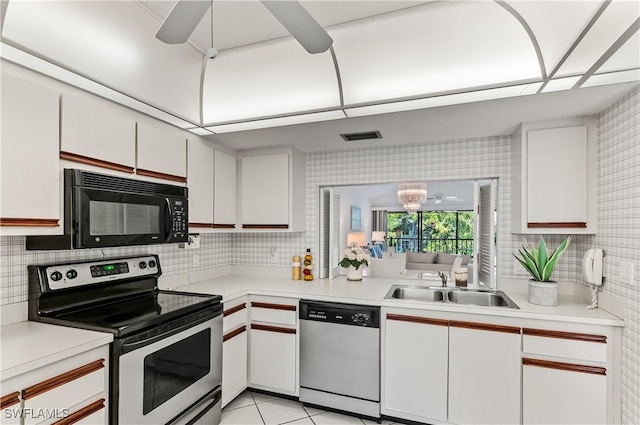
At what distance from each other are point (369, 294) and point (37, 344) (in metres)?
1.97

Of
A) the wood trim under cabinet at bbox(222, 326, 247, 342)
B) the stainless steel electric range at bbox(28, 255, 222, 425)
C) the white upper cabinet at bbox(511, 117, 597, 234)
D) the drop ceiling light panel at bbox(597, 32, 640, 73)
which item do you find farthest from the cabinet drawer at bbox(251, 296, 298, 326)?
the drop ceiling light panel at bbox(597, 32, 640, 73)

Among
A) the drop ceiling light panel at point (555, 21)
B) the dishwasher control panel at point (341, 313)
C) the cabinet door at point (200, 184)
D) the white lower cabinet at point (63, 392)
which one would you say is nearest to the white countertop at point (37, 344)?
the white lower cabinet at point (63, 392)

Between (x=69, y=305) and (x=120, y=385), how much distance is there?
2.07ft

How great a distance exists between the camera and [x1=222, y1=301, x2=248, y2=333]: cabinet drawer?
7.88 feet

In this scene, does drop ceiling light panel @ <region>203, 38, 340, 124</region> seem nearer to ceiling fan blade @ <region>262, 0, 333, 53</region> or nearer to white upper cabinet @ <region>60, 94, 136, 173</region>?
white upper cabinet @ <region>60, 94, 136, 173</region>

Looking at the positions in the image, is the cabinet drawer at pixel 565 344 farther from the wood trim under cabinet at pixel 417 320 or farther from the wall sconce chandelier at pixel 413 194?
the wall sconce chandelier at pixel 413 194

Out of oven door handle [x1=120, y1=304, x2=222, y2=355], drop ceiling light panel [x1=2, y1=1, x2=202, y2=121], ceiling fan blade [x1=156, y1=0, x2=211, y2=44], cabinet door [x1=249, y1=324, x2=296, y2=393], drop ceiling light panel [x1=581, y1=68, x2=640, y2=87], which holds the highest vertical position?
drop ceiling light panel [x1=2, y1=1, x2=202, y2=121]

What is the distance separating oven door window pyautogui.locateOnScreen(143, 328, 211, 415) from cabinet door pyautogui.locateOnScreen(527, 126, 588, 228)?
7.88ft

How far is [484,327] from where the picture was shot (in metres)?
2.11

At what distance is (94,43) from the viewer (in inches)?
66.0

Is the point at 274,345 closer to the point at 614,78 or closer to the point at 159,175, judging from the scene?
the point at 159,175

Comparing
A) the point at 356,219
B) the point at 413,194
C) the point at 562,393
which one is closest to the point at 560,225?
the point at 562,393

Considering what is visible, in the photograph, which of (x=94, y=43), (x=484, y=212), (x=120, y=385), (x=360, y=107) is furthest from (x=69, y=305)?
(x=484, y=212)

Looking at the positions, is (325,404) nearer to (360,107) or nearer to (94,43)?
(360,107)
